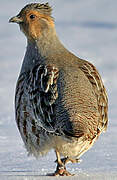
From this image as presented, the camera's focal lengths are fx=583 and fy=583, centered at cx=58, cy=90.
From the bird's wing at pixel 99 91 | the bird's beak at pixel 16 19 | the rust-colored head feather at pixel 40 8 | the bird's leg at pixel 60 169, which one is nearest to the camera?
the bird's wing at pixel 99 91

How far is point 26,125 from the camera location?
8.86 metres

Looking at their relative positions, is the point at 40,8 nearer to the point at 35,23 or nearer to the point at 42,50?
the point at 35,23

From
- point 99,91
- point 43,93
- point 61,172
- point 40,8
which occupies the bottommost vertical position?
point 61,172

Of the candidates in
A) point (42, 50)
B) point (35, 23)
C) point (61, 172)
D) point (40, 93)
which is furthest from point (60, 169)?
point (35, 23)

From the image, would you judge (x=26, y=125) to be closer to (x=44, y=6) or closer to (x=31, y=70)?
(x=31, y=70)

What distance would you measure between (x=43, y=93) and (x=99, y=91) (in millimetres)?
920

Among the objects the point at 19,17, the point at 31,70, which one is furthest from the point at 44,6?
the point at 31,70

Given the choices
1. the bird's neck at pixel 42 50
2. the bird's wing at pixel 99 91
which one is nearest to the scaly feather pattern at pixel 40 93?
the bird's neck at pixel 42 50

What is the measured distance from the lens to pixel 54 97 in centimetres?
Answer: 830

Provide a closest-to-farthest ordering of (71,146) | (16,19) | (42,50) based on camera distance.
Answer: (71,146)
(42,50)
(16,19)

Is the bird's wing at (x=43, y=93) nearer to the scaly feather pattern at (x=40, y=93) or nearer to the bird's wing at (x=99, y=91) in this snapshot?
the scaly feather pattern at (x=40, y=93)

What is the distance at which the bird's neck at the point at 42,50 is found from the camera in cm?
920

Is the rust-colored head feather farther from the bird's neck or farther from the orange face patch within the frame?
the bird's neck

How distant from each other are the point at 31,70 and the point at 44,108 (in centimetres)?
93
